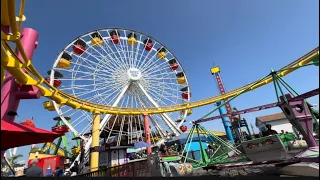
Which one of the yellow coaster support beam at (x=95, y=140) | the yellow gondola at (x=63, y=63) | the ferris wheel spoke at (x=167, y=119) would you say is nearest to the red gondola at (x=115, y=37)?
the yellow gondola at (x=63, y=63)

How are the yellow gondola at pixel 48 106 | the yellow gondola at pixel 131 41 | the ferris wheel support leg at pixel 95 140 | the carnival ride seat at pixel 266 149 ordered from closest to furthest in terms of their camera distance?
the carnival ride seat at pixel 266 149
the ferris wheel support leg at pixel 95 140
the yellow gondola at pixel 48 106
the yellow gondola at pixel 131 41

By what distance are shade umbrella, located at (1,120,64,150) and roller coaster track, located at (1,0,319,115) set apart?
3.44ft

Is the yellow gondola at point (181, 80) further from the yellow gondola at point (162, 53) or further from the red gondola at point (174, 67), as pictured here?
the yellow gondola at point (162, 53)

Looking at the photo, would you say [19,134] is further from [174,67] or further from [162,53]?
[174,67]

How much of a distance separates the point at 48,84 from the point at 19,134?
168 inches

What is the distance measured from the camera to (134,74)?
69.3ft

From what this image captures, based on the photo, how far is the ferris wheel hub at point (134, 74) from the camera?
68.3ft

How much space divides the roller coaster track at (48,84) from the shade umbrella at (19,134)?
1050 millimetres

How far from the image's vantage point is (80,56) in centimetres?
1900

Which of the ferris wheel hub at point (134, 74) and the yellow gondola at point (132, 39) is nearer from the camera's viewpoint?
the ferris wheel hub at point (134, 74)

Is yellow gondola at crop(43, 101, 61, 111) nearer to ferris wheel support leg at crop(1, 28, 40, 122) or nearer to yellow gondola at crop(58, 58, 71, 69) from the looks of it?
yellow gondola at crop(58, 58, 71, 69)

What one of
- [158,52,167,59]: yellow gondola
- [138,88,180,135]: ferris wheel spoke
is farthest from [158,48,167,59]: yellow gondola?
[138,88,180,135]: ferris wheel spoke

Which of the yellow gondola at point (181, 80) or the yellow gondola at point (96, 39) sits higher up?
the yellow gondola at point (96, 39)

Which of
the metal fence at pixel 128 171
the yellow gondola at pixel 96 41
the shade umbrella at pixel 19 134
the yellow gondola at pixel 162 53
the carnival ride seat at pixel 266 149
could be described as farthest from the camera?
the yellow gondola at pixel 162 53
